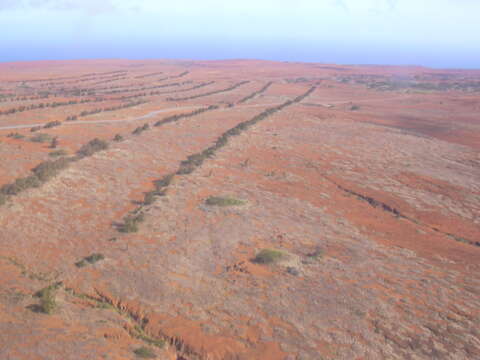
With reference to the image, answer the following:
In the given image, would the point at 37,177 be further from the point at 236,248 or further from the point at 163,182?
the point at 236,248

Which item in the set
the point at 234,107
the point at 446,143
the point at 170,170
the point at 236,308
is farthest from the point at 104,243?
the point at 234,107

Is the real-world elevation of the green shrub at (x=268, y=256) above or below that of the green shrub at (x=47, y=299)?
below

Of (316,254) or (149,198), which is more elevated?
(149,198)

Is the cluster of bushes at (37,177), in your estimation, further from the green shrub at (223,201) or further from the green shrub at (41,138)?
the green shrub at (223,201)

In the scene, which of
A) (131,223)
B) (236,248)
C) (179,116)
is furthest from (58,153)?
(179,116)

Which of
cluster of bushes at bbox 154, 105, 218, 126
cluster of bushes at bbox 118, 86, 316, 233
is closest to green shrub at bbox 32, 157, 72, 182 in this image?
cluster of bushes at bbox 118, 86, 316, 233

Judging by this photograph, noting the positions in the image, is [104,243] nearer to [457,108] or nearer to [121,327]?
[121,327]

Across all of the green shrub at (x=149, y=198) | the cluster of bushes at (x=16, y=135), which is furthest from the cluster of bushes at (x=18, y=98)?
the green shrub at (x=149, y=198)
